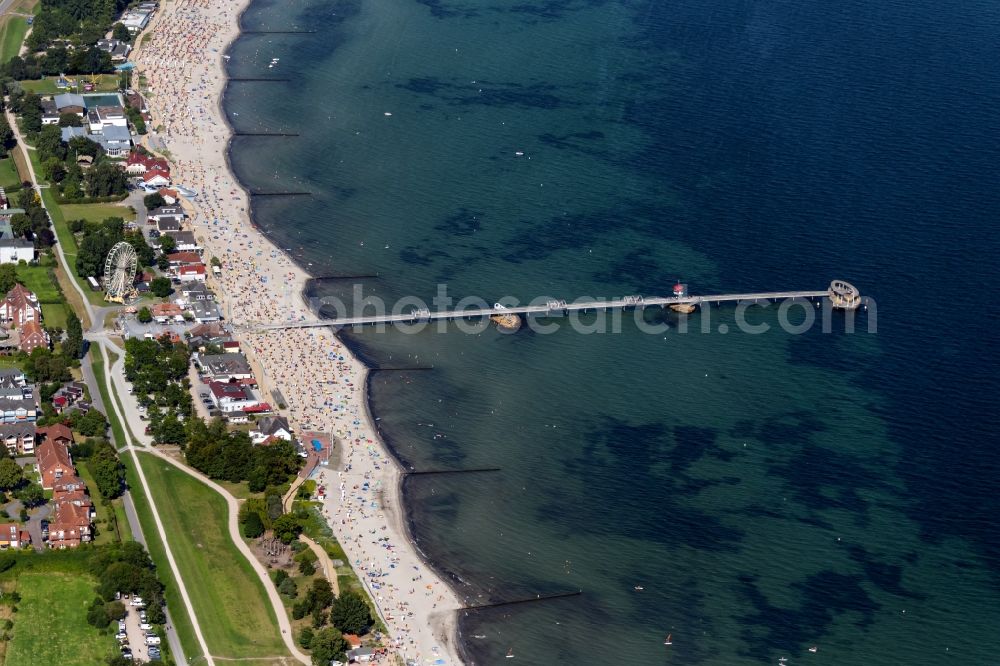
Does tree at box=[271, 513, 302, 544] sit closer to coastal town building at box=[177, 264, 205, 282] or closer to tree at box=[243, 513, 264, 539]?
tree at box=[243, 513, 264, 539]

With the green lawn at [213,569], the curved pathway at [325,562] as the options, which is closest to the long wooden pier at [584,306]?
the green lawn at [213,569]

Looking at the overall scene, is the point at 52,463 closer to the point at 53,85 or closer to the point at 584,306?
the point at 584,306

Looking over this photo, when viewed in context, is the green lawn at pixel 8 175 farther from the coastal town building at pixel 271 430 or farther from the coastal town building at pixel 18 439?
the coastal town building at pixel 271 430

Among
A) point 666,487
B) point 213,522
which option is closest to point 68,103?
point 213,522

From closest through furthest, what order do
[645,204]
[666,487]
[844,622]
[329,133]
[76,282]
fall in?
[844,622], [666,487], [76,282], [645,204], [329,133]

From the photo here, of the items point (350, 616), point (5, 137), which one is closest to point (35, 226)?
point (5, 137)

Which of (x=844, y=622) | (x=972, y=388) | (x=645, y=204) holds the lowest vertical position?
(x=844, y=622)

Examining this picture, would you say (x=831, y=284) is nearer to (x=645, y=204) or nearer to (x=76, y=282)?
(x=645, y=204)

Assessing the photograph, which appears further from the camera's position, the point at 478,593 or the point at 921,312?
the point at 921,312

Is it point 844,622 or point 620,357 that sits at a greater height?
point 620,357
